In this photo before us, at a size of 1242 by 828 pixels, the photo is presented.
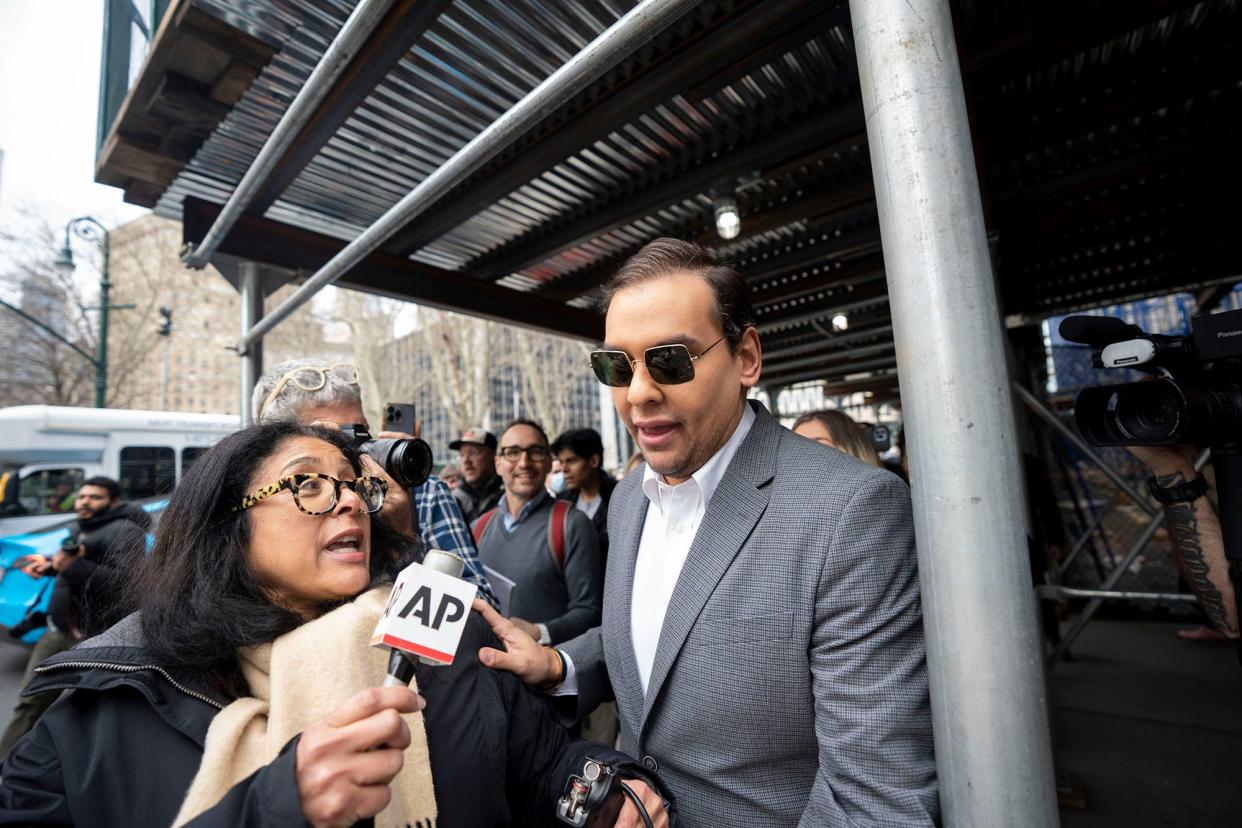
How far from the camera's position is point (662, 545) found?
1.82m

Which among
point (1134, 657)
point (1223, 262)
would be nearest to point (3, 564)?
point (1134, 657)

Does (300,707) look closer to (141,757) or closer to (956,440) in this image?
(141,757)

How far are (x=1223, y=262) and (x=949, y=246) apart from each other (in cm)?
629

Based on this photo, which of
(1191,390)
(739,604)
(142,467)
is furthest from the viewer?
(142,467)

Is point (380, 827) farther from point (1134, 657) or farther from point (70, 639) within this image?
point (1134, 657)

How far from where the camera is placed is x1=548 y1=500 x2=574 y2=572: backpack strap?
3.61 metres

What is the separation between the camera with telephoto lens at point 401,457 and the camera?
207 centimetres

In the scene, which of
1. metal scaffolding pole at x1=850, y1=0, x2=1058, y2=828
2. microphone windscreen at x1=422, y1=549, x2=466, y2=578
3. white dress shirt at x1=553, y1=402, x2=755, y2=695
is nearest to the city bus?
white dress shirt at x1=553, y1=402, x2=755, y2=695

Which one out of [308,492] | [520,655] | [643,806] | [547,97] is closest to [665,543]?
[520,655]

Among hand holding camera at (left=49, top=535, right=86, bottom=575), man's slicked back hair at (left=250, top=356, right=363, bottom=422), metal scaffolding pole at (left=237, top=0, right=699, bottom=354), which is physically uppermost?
metal scaffolding pole at (left=237, top=0, right=699, bottom=354)

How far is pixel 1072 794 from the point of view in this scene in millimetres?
3566

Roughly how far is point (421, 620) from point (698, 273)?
1111 mm

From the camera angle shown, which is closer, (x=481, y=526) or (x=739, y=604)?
(x=739, y=604)

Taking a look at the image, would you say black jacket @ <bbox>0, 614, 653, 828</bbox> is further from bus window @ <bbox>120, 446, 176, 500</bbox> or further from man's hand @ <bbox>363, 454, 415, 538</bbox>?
bus window @ <bbox>120, 446, 176, 500</bbox>
